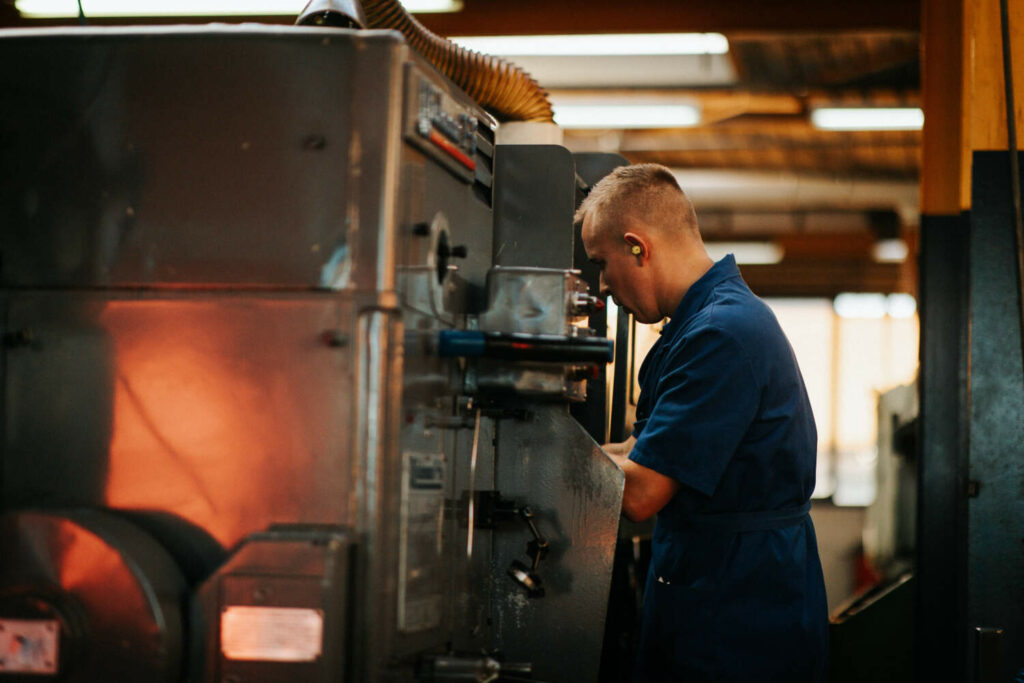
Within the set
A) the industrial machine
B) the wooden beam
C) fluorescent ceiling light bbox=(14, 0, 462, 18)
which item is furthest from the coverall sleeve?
the wooden beam

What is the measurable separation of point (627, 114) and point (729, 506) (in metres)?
4.18

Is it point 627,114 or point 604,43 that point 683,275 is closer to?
point 604,43

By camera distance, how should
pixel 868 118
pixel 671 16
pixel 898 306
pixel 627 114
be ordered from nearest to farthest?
pixel 671 16, pixel 627 114, pixel 868 118, pixel 898 306

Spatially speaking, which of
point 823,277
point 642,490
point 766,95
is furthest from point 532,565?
point 823,277

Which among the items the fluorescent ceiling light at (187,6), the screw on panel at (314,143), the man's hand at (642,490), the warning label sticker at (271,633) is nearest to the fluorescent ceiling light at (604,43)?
the fluorescent ceiling light at (187,6)

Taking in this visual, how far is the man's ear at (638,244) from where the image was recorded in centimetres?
217

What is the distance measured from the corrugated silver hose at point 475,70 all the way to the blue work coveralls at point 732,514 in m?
0.72

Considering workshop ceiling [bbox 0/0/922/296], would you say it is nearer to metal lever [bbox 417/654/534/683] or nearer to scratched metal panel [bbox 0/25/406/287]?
scratched metal panel [bbox 0/25/406/287]

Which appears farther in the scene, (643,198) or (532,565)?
(643,198)

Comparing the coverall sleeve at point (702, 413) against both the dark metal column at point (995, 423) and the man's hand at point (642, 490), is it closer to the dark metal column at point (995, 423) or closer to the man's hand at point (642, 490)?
the man's hand at point (642, 490)

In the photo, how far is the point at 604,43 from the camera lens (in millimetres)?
4699

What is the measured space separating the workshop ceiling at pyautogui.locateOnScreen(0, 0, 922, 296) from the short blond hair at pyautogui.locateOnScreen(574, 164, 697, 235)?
2.63m

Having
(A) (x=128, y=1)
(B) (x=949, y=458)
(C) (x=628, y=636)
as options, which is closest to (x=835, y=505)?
(B) (x=949, y=458)

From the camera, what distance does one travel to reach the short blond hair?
7.11ft
